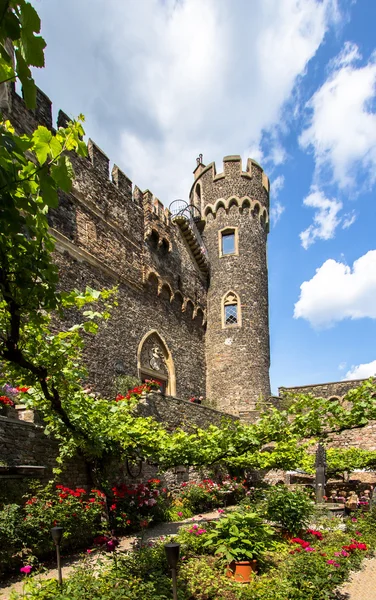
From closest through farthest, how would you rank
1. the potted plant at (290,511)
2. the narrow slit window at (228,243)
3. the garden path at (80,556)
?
the garden path at (80,556) → the potted plant at (290,511) → the narrow slit window at (228,243)

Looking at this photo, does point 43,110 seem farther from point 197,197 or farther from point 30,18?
point 30,18

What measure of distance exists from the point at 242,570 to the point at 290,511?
6.84 feet

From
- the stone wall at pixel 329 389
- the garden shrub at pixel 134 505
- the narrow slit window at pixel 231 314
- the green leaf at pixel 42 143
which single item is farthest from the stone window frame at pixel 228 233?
the green leaf at pixel 42 143

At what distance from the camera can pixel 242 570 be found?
16.9ft

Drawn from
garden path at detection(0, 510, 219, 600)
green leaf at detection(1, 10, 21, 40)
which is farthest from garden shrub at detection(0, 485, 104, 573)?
green leaf at detection(1, 10, 21, 40)

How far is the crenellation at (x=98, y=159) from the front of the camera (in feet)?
43.9

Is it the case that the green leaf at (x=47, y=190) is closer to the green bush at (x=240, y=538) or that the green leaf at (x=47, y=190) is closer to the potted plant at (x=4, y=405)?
the green bush at (x=240, y=538)

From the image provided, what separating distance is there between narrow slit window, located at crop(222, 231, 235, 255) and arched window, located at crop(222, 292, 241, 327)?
197 cm

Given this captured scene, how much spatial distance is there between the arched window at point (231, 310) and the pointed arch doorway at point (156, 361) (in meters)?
3.61

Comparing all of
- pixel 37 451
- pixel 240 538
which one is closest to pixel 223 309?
pixel 37 451

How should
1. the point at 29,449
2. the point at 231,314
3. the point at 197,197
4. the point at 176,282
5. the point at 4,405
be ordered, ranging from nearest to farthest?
1. the point at 29,449
2. the point at 4,405
3. the point at 176,282
4. the point at 231,314
5. the point at 197,197

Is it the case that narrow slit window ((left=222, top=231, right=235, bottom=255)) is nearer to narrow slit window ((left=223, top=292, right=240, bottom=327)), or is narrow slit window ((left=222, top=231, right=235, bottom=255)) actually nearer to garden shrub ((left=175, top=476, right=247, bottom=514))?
narrow slit window ((left=223, top=292, right=240, bottom=327))

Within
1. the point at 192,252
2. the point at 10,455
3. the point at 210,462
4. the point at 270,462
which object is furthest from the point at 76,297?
the point at 192,252

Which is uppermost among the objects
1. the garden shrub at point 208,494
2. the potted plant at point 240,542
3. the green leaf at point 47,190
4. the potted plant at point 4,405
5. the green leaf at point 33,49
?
the green leaf at point 33,49
